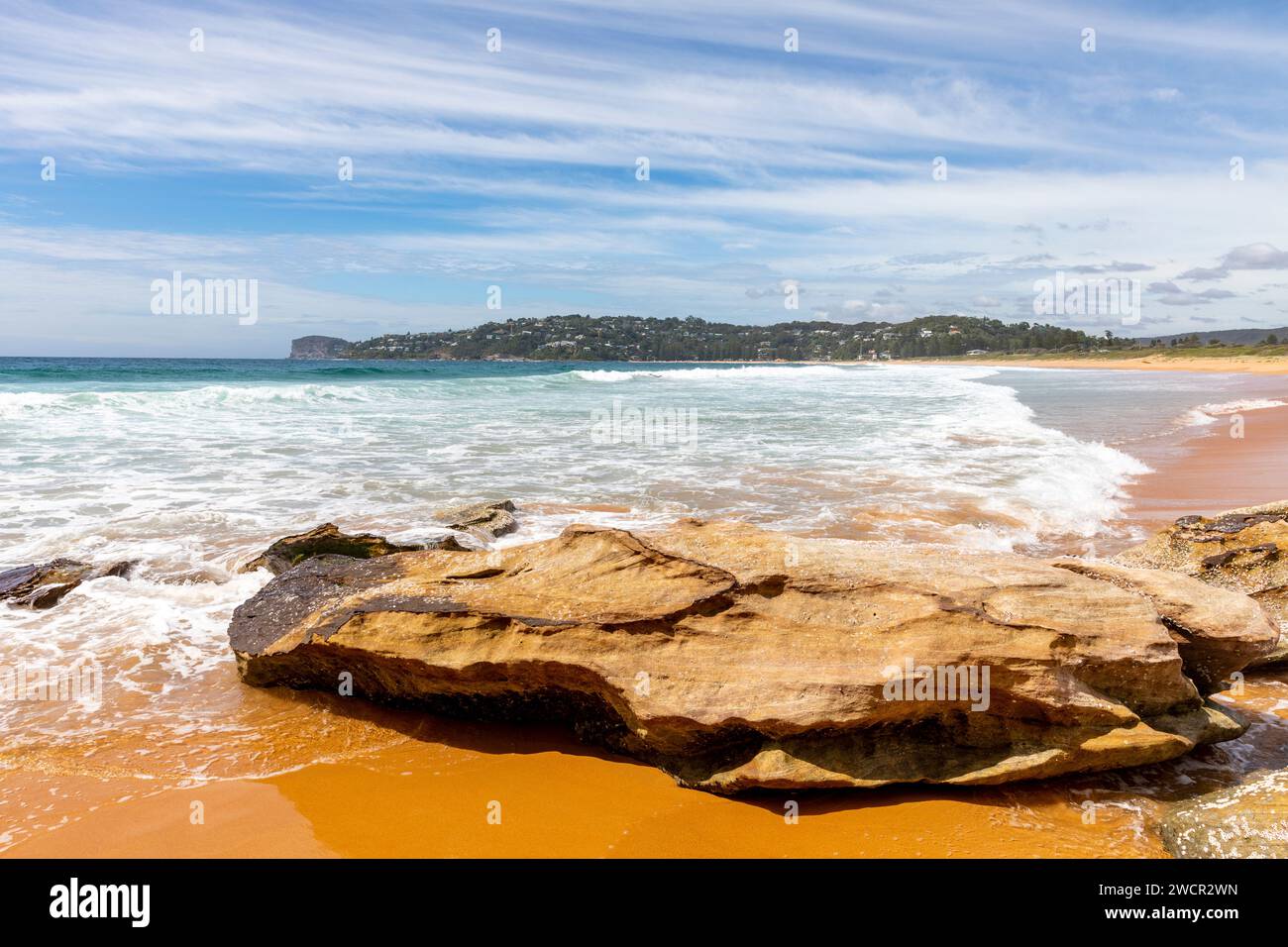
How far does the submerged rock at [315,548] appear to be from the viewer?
21.4ft

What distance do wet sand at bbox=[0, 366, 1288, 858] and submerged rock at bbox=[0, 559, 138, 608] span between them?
2546 millimetres

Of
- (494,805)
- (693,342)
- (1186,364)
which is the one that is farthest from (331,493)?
(693,342)

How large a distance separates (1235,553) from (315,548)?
7216 millimetres

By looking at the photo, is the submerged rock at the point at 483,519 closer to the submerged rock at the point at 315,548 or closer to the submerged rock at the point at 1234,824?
the submerged rock at the point at 315,548

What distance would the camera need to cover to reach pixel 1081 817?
3.41 meters

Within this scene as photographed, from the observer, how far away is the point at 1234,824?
3.17 meters

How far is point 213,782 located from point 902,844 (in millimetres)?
3205

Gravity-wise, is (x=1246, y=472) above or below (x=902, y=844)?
above

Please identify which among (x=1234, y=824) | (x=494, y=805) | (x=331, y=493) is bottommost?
(x=494, y=805)

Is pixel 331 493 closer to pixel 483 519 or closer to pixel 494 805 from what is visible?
pixel 483 519

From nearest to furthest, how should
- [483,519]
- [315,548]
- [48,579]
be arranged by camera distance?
[48,579] → [315,548] → [483,519]

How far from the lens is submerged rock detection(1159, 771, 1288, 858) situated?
120 inches
